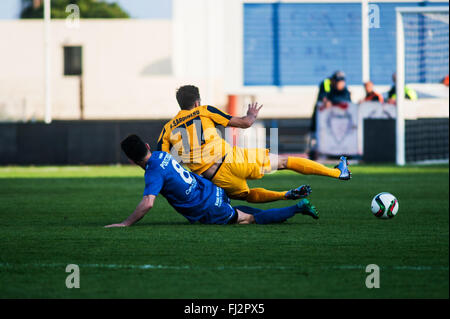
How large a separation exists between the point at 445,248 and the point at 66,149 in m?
16.5

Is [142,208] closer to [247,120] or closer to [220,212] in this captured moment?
[220,212]

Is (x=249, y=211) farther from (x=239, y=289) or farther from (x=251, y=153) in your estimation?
(x=239, y=289)

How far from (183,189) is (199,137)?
86 cm

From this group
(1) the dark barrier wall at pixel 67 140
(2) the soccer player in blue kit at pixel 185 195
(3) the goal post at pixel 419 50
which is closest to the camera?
(2) the soccer player in blue kit at pixel 185 195

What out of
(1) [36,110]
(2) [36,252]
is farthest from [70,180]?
(1) [36,110]

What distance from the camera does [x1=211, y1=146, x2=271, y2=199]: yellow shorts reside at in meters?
8.78

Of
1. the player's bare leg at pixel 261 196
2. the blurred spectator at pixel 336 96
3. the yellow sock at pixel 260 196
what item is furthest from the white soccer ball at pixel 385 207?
the blurred spectator at pixel 336 96

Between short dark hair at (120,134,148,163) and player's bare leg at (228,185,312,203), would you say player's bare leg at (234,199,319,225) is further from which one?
short dark hair at (120,134,148,163)

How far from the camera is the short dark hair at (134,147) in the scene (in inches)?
314

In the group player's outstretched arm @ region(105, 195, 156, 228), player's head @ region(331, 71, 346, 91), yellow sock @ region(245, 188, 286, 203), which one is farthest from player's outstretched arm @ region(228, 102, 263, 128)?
player's head @ region(331, 71, 346, 91)

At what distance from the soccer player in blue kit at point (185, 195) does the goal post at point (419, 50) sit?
40.5 feet

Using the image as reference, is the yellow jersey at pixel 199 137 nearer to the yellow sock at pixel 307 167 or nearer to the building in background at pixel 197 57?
the yellow sock at pixel 307 167

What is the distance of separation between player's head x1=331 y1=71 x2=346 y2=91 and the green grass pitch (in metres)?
8.89

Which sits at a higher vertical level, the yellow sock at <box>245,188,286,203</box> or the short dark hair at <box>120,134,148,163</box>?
the short dark hair at <box>120,134,148,163</box>
